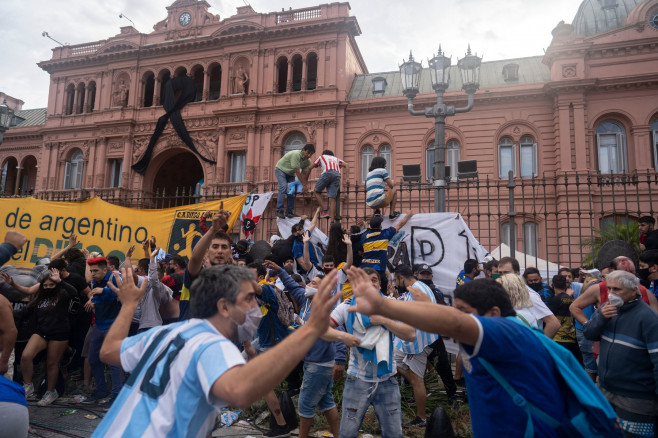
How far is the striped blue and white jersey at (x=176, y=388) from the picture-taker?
194 cm

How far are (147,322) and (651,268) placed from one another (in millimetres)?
6786

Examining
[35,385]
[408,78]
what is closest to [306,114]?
[408,78]

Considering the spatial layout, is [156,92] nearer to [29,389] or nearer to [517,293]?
[29,389]

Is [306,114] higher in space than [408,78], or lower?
higher

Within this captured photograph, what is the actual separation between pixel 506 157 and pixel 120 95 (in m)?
23.5

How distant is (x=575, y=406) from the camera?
2.33 metres

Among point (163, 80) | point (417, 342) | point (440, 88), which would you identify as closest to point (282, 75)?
point (163, 80)

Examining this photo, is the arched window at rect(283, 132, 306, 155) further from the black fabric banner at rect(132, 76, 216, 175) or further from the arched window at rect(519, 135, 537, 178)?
the arched window at rect(519, 135, 537, 178)

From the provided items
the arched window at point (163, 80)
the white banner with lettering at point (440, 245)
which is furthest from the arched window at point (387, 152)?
the white banner with lettering at point (440, 245)

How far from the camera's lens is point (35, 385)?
7.50 meters

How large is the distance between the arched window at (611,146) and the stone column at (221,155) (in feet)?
63.8

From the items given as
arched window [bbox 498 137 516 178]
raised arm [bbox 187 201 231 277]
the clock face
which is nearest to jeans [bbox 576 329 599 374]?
raised arm [bbox 187 201 231 277]

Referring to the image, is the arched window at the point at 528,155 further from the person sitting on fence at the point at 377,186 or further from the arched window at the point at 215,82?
the arched window at the point at 215,82

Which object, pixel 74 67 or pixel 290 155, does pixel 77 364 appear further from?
pixel 74 67
